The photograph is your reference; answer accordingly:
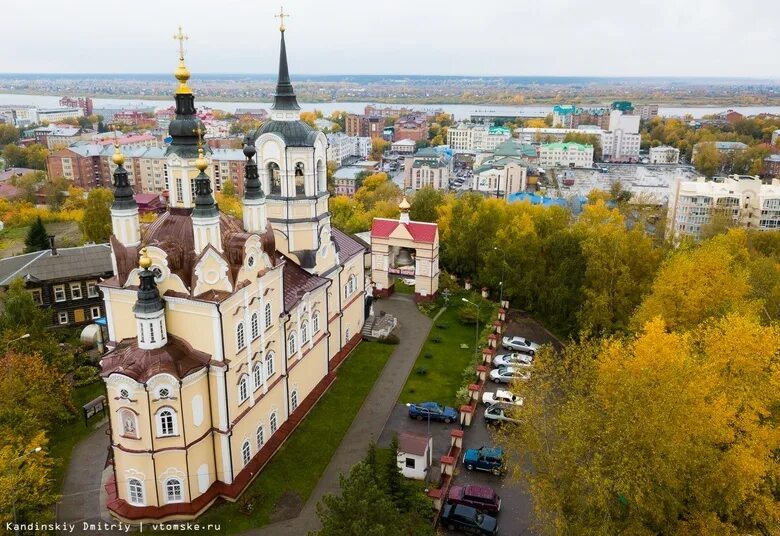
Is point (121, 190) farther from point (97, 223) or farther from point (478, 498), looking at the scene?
point (97, 223)

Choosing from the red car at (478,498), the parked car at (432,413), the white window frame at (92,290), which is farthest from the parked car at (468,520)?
the white window frame at (92,290)

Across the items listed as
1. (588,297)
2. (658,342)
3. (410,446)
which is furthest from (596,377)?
(588,297)

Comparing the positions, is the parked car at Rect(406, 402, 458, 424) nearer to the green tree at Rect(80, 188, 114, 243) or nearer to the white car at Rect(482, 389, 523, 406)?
the white car at Rect(482, 389, 523, 406)

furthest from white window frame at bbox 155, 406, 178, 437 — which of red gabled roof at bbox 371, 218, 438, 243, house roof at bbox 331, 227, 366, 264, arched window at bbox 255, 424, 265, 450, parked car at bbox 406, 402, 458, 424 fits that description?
red gabled roof at bbox 371, 218, 438, 243

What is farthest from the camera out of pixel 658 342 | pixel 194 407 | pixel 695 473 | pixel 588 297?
pixel 588 297

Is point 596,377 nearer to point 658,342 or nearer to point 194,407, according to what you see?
point 658,342

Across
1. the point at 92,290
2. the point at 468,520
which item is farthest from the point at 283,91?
the point at 468,520
